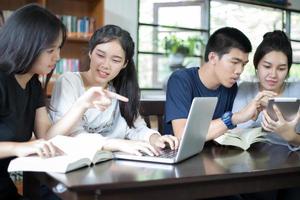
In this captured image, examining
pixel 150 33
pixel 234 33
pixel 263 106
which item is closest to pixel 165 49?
pixel 150 33

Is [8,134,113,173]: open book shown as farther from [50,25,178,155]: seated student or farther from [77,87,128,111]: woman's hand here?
[50,25,178,155]: seated student

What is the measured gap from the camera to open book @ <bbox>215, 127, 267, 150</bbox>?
4.95ft

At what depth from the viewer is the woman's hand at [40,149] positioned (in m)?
1.08

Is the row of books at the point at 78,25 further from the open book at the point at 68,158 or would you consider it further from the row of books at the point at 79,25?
the open book at the point at 68,158

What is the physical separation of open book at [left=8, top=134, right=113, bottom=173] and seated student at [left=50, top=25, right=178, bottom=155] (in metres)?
0.31

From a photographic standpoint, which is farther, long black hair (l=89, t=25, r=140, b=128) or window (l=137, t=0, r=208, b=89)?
window (l=137, t=0, r=208, b=89)

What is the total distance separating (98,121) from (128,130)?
0.48ft

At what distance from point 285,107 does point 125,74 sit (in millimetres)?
695

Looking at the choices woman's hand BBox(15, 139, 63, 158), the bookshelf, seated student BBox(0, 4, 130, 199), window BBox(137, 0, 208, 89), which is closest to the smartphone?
seated student BBox(0, 4, 130, 199)

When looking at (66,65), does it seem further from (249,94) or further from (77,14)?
(249,94)

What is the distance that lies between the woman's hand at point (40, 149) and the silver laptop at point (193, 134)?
0.20 metres

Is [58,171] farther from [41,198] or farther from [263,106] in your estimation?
[263,106]

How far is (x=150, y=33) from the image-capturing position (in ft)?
14.3

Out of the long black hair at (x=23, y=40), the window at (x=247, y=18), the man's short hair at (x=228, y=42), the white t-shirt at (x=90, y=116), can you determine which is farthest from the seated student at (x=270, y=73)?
the window at (x=247, y=18)
